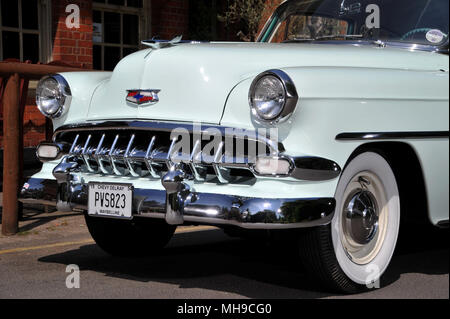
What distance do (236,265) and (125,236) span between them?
0.75 metres

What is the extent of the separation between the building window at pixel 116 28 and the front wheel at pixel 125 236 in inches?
269

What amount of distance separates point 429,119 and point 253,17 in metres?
6.20

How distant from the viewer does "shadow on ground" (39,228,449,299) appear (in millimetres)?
4492

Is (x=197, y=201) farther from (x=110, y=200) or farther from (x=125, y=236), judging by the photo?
(x=125, y=236)

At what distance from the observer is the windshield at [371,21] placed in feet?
16.2

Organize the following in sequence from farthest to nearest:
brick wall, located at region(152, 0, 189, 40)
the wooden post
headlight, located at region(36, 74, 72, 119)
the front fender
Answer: brick wall, located at region(152, 0, 189, 40) → the wooden post → headlight, located at region(36, 74, 72, 119) → the front fender

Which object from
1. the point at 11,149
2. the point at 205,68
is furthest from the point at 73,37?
the point at 205,68

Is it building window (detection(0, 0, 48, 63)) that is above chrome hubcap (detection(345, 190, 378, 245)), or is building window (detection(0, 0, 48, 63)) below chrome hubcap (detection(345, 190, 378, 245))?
above

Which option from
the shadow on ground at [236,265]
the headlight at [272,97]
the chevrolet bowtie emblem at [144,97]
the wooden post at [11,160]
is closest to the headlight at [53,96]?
the chevrolet bowtie emblem at [144,97]

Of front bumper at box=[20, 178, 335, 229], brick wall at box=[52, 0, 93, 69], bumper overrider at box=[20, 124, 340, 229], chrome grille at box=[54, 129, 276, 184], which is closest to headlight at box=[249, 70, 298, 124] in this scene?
chrome grille at box=[54, 129, 276, 184]

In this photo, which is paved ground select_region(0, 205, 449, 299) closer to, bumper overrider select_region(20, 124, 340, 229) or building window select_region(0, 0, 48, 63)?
bumper overrider select_region(20, 124, 340, 229)

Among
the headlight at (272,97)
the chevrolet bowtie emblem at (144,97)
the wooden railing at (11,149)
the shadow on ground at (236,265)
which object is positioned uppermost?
the headlight at (272,97)

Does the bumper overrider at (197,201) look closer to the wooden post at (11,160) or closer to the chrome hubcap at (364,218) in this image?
the chrome hubcap at (364,218)

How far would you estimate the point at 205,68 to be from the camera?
432 cm
